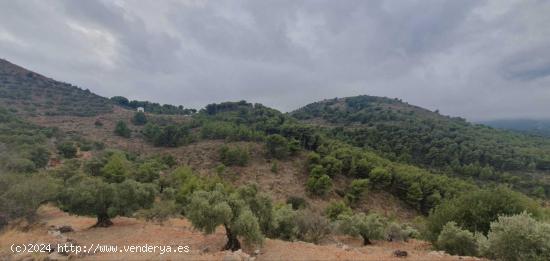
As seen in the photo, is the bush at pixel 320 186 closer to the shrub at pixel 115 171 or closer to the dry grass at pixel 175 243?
the dry grass at pixel 175 243

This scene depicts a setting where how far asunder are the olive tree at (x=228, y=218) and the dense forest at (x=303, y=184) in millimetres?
67

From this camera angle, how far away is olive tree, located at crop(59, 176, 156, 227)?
24531mm

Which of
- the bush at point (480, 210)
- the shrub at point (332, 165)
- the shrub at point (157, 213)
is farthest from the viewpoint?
the shrub at point (332, 165)

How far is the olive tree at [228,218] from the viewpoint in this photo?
1697cm

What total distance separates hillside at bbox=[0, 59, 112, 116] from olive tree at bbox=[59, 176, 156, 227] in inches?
3195

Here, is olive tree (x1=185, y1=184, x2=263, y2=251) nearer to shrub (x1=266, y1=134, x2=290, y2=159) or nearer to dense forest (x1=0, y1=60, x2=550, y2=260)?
dense forest (x1=0, y1=60, x2=550, y2=260)

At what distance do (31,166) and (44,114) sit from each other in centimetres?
5917

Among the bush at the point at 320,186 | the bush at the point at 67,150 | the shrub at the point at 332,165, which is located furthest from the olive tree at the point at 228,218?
the bush at the point at 67,150

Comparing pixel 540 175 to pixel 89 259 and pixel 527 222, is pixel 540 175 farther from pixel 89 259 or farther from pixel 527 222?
pixel 89 259

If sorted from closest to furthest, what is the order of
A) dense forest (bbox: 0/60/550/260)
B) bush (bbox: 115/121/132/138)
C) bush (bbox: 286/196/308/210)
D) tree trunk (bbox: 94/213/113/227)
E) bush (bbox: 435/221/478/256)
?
bush (bbox: 435/221/478/256)
dense forest (bbox: 0/60/550/260)
tree trunk (bbox: 94/213/113/227)
bush (bbox: 286/196/308/210)
bush (bbox: 115/121/132/138)

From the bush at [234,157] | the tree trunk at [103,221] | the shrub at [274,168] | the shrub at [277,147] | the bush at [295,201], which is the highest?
the shrub at [277,147]

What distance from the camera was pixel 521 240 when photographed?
41.3 ft

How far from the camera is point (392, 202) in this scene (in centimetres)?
5747

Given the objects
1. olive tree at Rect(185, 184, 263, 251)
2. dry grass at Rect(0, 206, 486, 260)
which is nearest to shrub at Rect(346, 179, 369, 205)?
dry grass at Rect(0, 206, 486, 260)
